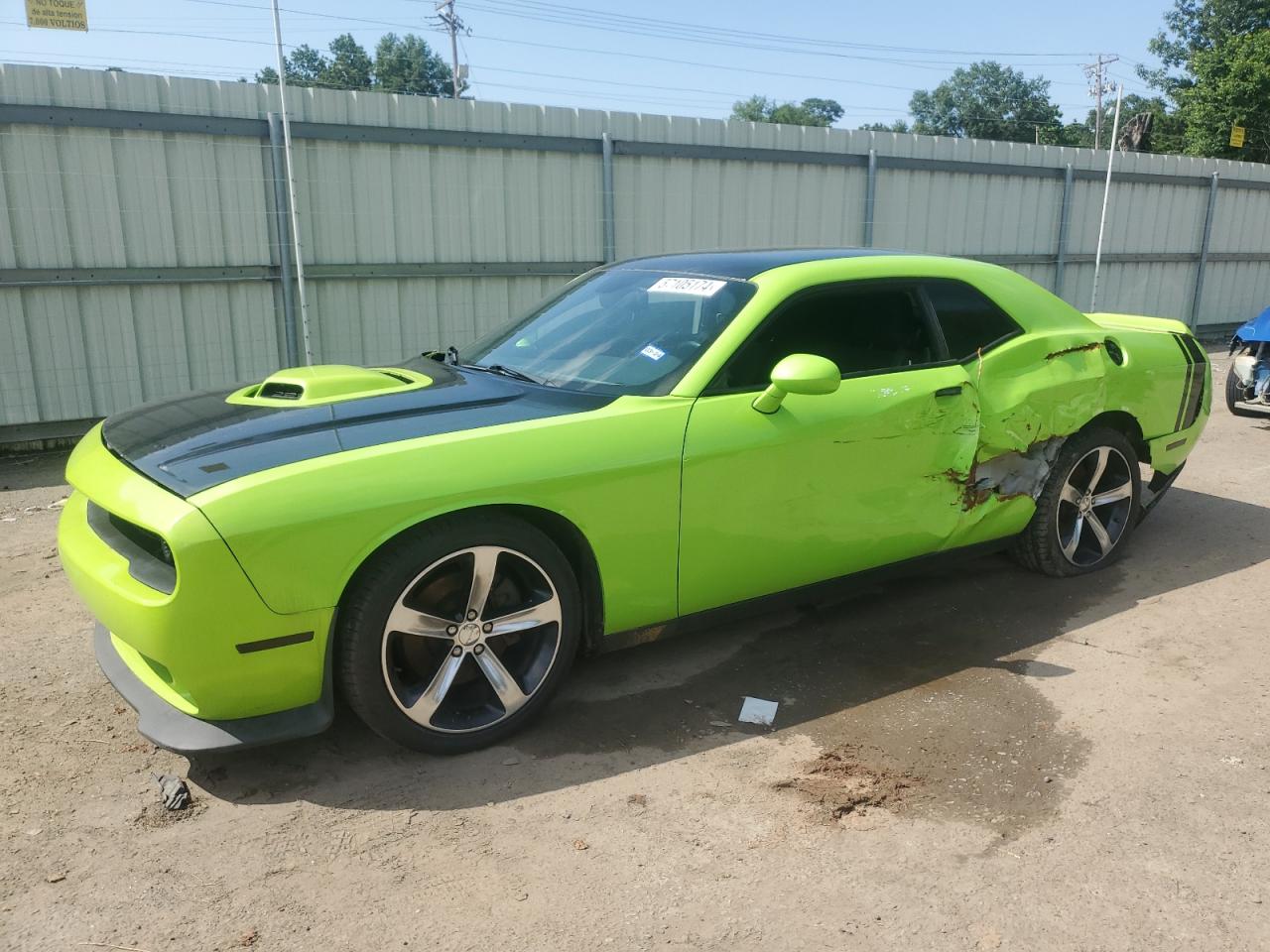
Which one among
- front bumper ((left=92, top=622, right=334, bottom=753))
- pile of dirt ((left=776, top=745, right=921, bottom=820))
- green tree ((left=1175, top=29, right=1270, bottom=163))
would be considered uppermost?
green tree ((left=1175, top=29, right=1270, bottom=163))

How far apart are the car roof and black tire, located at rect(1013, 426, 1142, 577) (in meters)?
1.26

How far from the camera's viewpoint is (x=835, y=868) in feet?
8.32

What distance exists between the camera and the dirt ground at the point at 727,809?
7.68ft

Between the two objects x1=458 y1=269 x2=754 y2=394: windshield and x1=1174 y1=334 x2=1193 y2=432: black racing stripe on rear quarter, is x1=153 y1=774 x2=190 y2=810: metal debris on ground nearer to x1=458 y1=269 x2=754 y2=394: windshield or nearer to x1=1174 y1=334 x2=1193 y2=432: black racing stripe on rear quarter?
x1=458 y1=269 x2=754 y2=394: windshield

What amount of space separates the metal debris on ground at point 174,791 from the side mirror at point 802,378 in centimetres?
220

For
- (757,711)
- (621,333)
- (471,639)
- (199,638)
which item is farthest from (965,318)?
(199,638)

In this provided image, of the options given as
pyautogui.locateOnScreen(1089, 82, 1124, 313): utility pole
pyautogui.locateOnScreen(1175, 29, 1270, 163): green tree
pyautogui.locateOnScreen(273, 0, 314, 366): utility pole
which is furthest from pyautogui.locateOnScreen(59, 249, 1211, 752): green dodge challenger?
pyautogui.locateOnScreen(1175, 29, 1270, 163): green tree

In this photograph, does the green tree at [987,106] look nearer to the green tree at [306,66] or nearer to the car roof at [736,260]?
the green tree at [306,66]

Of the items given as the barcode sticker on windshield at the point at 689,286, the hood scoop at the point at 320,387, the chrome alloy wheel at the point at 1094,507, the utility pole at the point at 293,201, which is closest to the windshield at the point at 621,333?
the barcode sticker on windshield at the point at 689,286

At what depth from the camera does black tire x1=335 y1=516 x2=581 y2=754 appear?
2807 mm

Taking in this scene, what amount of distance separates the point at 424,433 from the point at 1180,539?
4376 mm

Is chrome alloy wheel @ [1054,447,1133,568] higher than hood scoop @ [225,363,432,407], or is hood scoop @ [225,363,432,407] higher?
hood scoop @ [225,363,432,407]

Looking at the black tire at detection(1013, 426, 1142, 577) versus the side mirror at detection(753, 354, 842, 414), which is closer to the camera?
the side mirror at detection(753, 354, 842, 414)

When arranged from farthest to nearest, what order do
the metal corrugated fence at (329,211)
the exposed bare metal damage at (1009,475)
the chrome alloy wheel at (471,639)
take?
1. the metal corrugated fence at (329,211)
2. the exposed bare metal damage at (1009,475)
3. the chrome alloy wheel at (471,639)
